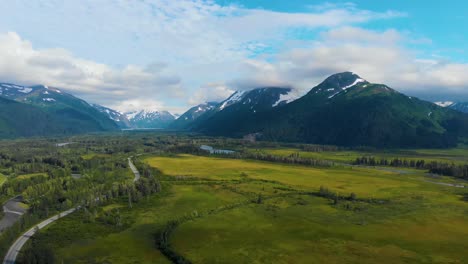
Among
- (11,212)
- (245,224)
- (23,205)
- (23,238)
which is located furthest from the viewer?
(23,205)

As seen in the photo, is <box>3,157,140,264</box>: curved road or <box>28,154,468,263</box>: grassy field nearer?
<box>3,157,140,264</box>: curved road

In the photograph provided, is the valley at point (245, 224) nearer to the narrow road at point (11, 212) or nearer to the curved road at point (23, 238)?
the curved road at point (23, 238)

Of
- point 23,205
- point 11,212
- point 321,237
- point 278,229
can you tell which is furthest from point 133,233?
point 23,205

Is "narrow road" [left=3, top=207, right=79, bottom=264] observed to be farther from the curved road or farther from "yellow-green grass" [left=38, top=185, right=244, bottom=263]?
"yellow-green grass" [left=38, top=185, right=244, bottom=263]

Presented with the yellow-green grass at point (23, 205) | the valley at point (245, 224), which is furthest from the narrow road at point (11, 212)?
the valley at point (245, 224)

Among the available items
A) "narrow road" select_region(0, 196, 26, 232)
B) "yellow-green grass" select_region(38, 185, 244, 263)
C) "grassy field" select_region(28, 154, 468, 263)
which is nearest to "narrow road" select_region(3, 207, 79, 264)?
"yellow-green grass" select_region(38, 185, 244, 263)

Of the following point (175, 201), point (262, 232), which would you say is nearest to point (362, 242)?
point (262, 232)

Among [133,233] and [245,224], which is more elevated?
[245,224]

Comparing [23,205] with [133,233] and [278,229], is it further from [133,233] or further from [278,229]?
[278,229]
